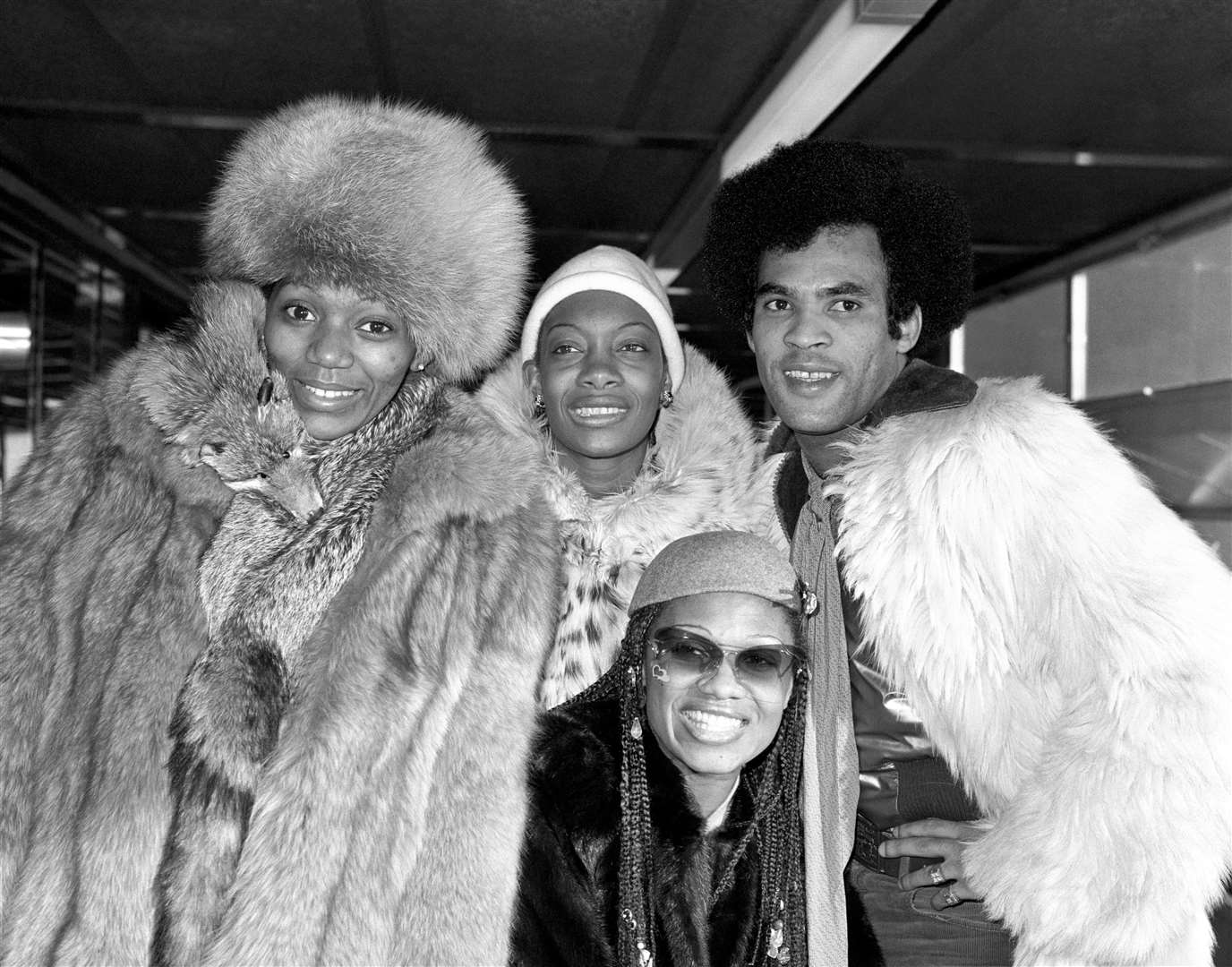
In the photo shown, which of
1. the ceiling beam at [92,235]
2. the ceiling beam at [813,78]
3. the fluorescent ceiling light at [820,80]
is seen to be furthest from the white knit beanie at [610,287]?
the ceiling beam at [92,235]

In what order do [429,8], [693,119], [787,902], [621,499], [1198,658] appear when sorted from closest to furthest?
[1198,658], [787,902], [621,499], [429,8], [693,119]

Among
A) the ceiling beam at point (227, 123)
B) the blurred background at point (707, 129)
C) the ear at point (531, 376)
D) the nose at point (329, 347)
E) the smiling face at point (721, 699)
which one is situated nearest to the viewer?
the smiling face at point (721, 699)

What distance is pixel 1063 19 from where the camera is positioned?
14.8ft

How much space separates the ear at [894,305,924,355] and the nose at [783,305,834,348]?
201mm

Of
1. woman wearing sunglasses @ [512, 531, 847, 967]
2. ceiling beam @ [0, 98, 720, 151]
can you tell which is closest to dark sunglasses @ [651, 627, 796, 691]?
woman wearing sunglasses @ [512, 531, 847, 967]

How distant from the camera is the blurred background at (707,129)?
14.9 ft

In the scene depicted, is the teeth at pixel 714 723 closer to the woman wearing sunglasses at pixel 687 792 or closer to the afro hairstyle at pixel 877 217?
the woman wearing sunglasses at pixel 687 792

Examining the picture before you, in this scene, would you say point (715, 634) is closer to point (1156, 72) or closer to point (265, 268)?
point (265, 268)

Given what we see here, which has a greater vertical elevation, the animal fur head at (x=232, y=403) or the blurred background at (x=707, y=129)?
the blurred background at (x=707, y=129)

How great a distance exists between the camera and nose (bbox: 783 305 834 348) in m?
2.14

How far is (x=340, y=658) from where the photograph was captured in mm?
1851

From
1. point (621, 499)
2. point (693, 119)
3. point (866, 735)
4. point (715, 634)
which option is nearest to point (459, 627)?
point (715, 634)

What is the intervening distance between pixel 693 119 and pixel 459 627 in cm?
428

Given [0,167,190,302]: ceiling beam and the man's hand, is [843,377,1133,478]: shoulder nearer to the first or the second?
the man's hand
